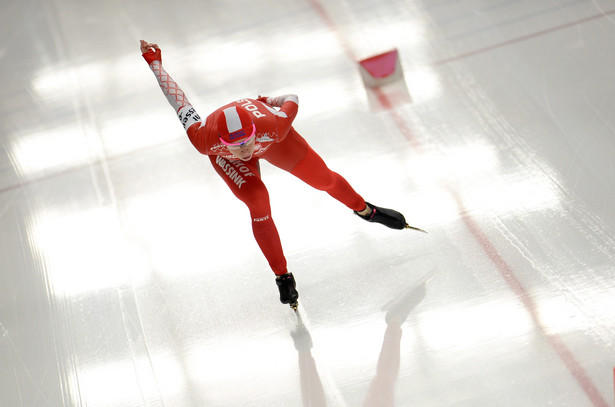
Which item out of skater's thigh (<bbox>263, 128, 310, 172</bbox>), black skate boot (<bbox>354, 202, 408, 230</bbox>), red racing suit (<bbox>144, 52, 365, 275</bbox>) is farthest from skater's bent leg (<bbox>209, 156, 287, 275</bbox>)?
black skate boot (<bbox>354, 202, 408, 230</bbox>)

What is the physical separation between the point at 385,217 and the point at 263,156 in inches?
26.2

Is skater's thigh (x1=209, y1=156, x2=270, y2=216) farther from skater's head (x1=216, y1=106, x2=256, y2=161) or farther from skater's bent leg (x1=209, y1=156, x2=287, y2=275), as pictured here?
skater's head (x1=216, y1=106, x2=256, y2=161)

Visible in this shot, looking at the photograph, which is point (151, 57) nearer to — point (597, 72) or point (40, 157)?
point (40, 157)

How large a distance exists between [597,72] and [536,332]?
2.06 m

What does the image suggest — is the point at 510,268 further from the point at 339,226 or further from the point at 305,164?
the point at 305,164

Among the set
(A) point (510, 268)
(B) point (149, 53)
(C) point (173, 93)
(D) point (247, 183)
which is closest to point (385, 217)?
(A) point (510, 268)

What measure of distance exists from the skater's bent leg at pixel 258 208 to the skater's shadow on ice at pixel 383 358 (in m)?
0.36

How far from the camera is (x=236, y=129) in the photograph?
2588 millimetres

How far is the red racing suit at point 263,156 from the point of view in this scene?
2.75m

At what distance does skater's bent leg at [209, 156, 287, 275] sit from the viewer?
9.21 feet

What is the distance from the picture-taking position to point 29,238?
12.2ft

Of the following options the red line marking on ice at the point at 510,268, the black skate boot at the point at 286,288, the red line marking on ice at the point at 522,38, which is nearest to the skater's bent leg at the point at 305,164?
the black skate boot at the point at 286,288

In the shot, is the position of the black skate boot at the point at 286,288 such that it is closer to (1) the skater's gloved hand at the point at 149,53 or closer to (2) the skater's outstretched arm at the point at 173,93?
(2) the skater's outstretched arm at the point at 173,93

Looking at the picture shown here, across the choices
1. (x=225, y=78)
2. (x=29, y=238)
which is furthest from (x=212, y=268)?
(x=225, y=78)
